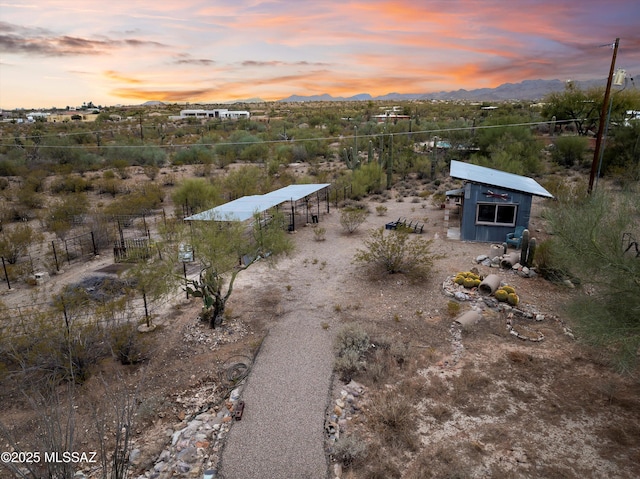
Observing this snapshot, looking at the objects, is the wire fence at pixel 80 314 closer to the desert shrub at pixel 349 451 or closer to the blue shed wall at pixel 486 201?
the desert shrub at pixel 349 451

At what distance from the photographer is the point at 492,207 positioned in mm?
19078

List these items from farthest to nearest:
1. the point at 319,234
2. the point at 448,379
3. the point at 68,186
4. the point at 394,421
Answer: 1. the point at 68,186
2. the point at 319,234
3. the point at 448,379
4. the point at 394,421

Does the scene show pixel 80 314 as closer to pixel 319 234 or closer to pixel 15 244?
pixel 15 244

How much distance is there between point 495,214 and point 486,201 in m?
0.71

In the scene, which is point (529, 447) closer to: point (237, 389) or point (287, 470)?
point (287, 470)

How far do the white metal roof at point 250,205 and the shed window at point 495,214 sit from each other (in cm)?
843

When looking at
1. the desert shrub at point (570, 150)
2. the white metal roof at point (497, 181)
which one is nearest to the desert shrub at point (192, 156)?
the white metal roof at point (497, 181)

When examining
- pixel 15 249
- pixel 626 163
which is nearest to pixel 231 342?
pixel 15 249

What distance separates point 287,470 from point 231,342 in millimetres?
4980

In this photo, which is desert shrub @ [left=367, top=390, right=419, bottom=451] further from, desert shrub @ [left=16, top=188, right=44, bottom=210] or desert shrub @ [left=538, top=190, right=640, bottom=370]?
desert shrub @ [left=16, top=188, right=44, bottom=210]

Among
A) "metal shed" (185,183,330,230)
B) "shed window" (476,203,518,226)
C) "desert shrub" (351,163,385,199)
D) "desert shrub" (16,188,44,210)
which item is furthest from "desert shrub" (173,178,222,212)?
"shed window" (476,203,518,226)

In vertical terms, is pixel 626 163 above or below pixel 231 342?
above

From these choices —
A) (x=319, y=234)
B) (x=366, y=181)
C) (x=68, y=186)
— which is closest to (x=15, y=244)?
(x=319, y=234)

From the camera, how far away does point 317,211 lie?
85.8 ft
